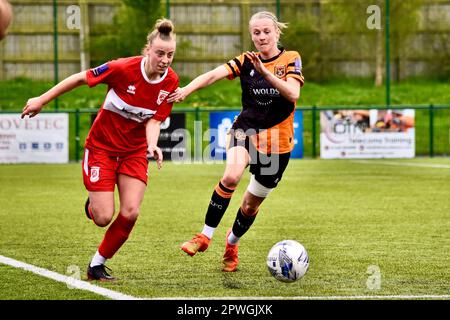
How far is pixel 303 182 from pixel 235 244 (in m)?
9.93

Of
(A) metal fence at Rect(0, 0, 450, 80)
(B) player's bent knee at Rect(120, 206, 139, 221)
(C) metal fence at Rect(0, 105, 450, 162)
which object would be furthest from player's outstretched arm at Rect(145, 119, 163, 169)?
(A) metal fence at Rect(0, 0, 450, 80)

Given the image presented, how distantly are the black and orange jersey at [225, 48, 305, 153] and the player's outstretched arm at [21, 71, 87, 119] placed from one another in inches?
54.1

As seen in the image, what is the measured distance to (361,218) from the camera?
1231 cm

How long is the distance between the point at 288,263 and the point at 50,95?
82.9 inches

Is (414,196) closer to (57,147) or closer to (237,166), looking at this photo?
(237,166)

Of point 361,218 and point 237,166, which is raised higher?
point 237,166

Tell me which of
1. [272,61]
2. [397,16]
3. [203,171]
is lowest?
[203,171]

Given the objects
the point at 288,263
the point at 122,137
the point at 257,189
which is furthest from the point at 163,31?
the point at 288,263

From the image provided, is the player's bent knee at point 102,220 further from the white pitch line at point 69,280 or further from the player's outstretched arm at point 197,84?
the player's outstretched arm at point 197,84

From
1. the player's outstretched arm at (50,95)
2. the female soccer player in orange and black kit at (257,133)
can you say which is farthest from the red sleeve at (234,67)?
the player's outstretched arm at (50,95)

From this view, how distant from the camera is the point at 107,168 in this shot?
7.78 metres

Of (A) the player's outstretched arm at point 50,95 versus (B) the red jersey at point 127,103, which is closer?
(A) the player's outstretched arm at point 50,95

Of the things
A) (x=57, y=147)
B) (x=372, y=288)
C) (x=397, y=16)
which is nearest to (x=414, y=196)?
(x=372, y=288)

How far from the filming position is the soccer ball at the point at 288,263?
24.5ft
